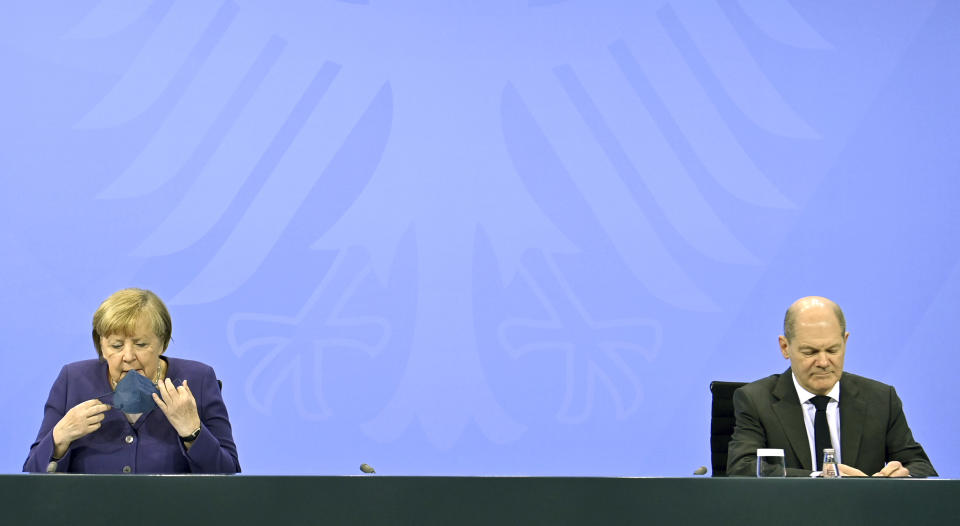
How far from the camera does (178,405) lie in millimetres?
2262

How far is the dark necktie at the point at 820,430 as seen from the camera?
263cm

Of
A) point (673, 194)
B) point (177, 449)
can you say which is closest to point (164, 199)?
point (177, 449)

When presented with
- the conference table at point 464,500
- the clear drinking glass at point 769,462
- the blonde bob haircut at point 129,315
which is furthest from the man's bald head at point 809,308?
the blonde bob haircut at point 129,315

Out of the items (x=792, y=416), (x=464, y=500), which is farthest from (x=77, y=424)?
(x=792, y=416)

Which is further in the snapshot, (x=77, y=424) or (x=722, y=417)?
(x=722, y=417)

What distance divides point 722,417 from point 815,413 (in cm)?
30

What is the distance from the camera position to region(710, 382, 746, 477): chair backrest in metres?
2.84

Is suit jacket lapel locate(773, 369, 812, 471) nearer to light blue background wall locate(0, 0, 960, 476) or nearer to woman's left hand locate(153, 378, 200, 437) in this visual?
light blue background wall locate(0, 0, 960, 476)

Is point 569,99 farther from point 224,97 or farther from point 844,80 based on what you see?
point 224,97

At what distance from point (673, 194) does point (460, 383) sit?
1.22 meters

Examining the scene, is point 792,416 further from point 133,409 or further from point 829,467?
point 133,409

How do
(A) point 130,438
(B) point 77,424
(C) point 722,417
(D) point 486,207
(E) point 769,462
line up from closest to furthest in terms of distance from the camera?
(E) point 769,462 → (B) point 77,424 → (A) point 130,438 → (C) point 722,417 → (D) point 486,207

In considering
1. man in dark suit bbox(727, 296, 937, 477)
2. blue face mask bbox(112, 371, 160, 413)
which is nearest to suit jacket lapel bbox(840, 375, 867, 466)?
man in dark suit bbox(727, 296, 937, 477)

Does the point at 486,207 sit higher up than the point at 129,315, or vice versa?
the point at 486,207
